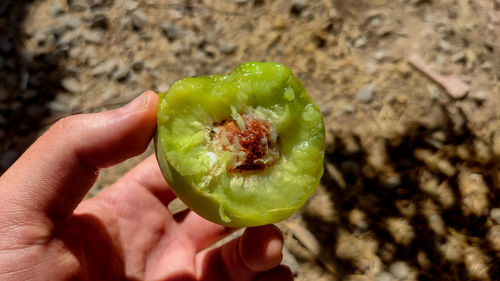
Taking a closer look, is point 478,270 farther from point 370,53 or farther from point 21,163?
point 21,163

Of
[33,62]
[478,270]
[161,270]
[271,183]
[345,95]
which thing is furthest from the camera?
[33,62]

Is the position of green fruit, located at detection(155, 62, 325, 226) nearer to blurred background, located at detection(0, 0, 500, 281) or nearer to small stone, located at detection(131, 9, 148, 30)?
blurred background, located at detection(0, 0, 500, 281)

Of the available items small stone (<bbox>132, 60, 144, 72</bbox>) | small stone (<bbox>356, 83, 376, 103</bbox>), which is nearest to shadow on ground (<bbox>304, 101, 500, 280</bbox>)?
small stone (<bbox>356, 83, 376, 103</bbox>)

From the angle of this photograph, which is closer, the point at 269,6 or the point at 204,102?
the point at 204,102

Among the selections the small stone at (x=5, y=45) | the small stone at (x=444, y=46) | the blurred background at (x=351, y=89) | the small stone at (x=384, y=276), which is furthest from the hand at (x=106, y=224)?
the small stone at (x=444, y=46)

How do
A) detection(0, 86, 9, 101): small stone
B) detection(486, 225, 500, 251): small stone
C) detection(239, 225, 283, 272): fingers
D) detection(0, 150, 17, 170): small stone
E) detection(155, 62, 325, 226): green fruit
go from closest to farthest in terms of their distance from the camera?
detection(155, 62, 325, 226): green fruit, detection(239, 225, 283, 272): fingers, detection(486, 225, 500, 251): small stone, detection(0, 150, 17, 170): small stone, detection(0, 86, 9, 101): small stone

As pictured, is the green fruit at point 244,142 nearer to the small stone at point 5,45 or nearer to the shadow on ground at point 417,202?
the shadow on ground at point 417,202

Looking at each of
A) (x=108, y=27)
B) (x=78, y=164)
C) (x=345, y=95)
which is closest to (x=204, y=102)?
(x=78, y=164)
